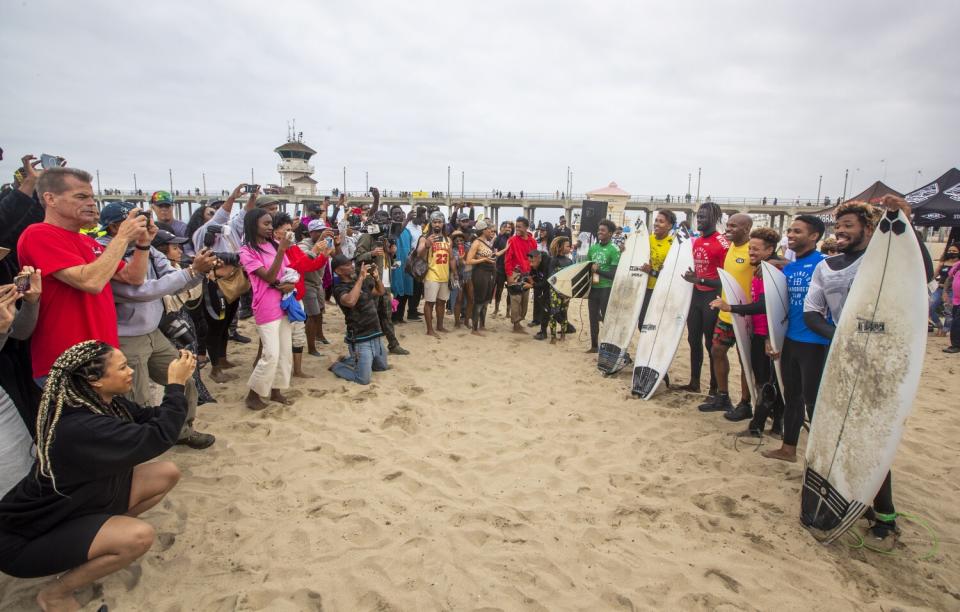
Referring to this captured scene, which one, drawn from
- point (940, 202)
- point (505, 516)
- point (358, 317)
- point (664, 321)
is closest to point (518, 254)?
point (664, 321)

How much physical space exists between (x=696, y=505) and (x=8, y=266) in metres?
4.30

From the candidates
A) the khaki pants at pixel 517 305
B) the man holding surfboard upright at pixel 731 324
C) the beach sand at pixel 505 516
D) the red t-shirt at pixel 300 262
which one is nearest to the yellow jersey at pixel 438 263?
the khaki pants at pixel 517 305

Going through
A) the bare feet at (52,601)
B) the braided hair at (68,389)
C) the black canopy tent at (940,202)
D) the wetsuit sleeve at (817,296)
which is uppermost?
the black canopy tent at (940,202)

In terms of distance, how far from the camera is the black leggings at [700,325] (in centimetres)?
466

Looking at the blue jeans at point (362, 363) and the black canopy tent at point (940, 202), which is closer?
the blue jeans at point (362, 363)

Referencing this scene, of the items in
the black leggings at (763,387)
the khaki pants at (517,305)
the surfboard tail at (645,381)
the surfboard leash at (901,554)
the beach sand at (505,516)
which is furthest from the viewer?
the khaki pants at (517,305)

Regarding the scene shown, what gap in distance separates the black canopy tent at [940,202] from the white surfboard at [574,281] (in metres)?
9.17

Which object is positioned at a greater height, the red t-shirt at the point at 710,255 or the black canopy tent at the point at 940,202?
the black canopy tent at the point at 940,202

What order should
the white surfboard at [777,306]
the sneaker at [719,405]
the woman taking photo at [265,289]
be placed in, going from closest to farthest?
1. the white surfboard at [777,306]
2. the woman taking photo at [265,289]
3. the sneaker at [719,405]

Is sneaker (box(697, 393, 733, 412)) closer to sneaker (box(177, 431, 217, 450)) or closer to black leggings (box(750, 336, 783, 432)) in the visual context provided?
black leggings (box(750, 336, 783, 432))

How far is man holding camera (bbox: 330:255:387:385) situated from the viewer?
16.7ft

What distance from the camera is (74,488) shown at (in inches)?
80.0

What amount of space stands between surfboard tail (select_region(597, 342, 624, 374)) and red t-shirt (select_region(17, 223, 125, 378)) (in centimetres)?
485

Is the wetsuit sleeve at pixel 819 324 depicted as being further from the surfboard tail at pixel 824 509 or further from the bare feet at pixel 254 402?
the bare feet at pixel 254 402
